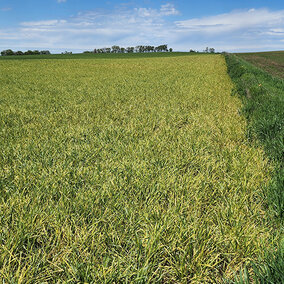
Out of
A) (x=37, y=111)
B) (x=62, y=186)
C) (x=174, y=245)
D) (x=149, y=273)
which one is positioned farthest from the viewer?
(x=37, y=111)

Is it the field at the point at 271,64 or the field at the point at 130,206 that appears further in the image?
the field at the point at 271,64

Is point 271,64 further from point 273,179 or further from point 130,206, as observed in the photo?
point 130,206

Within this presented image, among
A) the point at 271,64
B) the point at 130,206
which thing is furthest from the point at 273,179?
the point at 271,64

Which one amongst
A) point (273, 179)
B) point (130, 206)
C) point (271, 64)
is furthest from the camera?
point (271, 64)

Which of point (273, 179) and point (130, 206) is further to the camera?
point (273, 179)

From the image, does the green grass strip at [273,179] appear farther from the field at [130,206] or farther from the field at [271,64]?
the field at [271,64]

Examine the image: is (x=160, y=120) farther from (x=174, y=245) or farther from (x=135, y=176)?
(x=174, y=245)

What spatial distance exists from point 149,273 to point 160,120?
3907 mm

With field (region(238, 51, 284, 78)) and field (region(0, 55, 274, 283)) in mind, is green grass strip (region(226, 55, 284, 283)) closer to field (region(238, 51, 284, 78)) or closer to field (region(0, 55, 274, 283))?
field (region(0, 55, 274, 283))

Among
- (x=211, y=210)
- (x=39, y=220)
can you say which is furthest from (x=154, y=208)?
(x=39, y=220)

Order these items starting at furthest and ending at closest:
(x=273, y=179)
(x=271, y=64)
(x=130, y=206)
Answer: (x=271, y=64), (x=273, y=179), (x=130, y=206)

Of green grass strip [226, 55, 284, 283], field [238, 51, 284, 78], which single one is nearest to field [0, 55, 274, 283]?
green grass strip [226, 55, 284, 283]

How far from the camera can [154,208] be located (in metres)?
2.08

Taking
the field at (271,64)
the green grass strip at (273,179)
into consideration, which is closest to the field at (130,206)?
the green grass strip at (273,179)
